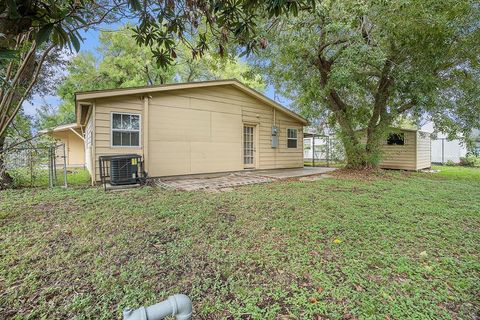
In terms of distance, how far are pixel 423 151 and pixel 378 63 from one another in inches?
352

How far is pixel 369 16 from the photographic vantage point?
6188mm

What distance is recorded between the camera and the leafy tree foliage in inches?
227

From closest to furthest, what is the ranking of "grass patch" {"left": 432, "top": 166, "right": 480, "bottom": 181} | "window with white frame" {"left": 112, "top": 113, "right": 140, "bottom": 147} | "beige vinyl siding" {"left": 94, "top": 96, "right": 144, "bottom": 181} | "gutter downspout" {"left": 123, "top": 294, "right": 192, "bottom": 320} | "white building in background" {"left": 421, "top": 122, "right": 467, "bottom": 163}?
1. "gutter downspout" {"left": 123, "top": 294, "right": 192, "bottom": 320}
2. "beige vinyl siding" {"left": 94, "top": 96, "right": 144, "bottom": 181}
3. "window with white frame" {"left": 112, "top": 113, "right": 140, "bottom": 147}
4. "grass patch" {"left": 432, "top": 166, "right": 480, "bottom": 181}
5. "white building in background" {"left": 421, "top": 122, "right": 467, "bottom": 163}

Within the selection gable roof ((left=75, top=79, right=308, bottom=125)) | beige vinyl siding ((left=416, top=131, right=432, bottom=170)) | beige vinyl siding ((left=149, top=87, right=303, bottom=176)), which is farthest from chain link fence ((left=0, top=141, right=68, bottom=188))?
beige vinyl siding ((left=416, top=131, right=432, bottom=170))

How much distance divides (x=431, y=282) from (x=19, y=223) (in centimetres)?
532

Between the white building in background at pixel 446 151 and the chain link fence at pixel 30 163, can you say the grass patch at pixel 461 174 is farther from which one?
the chain link fence at pixel 30 163

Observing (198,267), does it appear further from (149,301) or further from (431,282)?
(431,282)

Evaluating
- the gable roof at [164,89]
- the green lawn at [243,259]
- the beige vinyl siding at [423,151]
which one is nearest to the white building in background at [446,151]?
the beige vinyl siding at [423,151]

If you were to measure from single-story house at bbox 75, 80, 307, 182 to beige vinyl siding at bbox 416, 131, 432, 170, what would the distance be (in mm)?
6630

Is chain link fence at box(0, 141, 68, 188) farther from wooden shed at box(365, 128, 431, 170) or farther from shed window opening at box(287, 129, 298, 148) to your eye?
wooden shed at box(365, 128, 431, 170)

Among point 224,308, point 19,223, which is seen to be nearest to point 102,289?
point 224,308

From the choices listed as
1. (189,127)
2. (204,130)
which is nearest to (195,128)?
(189,127)

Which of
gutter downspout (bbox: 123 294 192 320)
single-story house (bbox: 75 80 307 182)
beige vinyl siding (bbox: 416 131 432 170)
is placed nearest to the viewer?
gutter downspout (bbox: 123 294 192 320)

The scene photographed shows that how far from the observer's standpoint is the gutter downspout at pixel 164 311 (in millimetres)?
935
